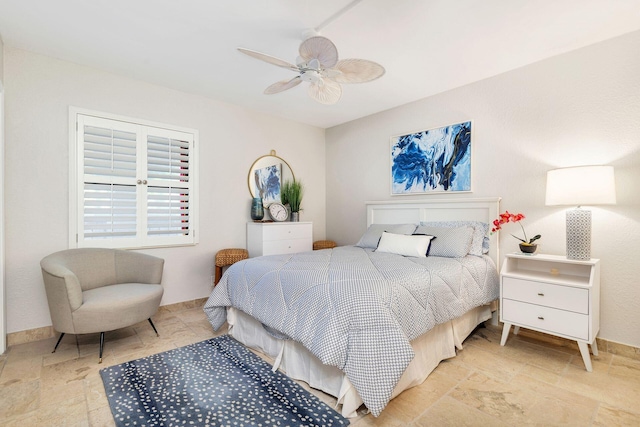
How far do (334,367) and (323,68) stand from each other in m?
1.89

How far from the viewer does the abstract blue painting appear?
346 centimetres

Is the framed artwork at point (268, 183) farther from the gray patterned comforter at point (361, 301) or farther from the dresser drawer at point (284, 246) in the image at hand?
the gray patterned comforter at point (361, 301)

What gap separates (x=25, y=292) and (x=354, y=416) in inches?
117

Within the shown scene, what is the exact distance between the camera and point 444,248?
2.95m

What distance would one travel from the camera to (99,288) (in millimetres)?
2807

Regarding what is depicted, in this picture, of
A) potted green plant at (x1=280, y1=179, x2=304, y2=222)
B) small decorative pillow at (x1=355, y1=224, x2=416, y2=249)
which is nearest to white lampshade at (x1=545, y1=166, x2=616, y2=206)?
small decorative pillow at (x1=355, y1=224, x2=416, y2=249)

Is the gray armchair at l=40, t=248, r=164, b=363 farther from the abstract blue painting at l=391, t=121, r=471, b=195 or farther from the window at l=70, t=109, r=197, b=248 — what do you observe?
the abstract blue painting at l=391, t=121, r=471, b=195

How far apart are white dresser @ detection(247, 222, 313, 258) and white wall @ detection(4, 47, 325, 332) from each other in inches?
8.3

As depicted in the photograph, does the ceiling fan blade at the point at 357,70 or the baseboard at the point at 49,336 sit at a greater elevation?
Result: the ceiling fan blade at the point at 357,70

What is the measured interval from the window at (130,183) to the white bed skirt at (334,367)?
1.38 metres

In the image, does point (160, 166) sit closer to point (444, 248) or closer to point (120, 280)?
point (120, 280)

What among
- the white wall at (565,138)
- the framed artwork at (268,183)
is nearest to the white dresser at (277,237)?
the framed artwork at (268,183)

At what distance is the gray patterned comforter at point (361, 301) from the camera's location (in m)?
1.61

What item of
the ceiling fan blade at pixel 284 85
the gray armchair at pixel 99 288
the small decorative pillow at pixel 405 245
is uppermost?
the ceiling fan blade at pixel 284 85
